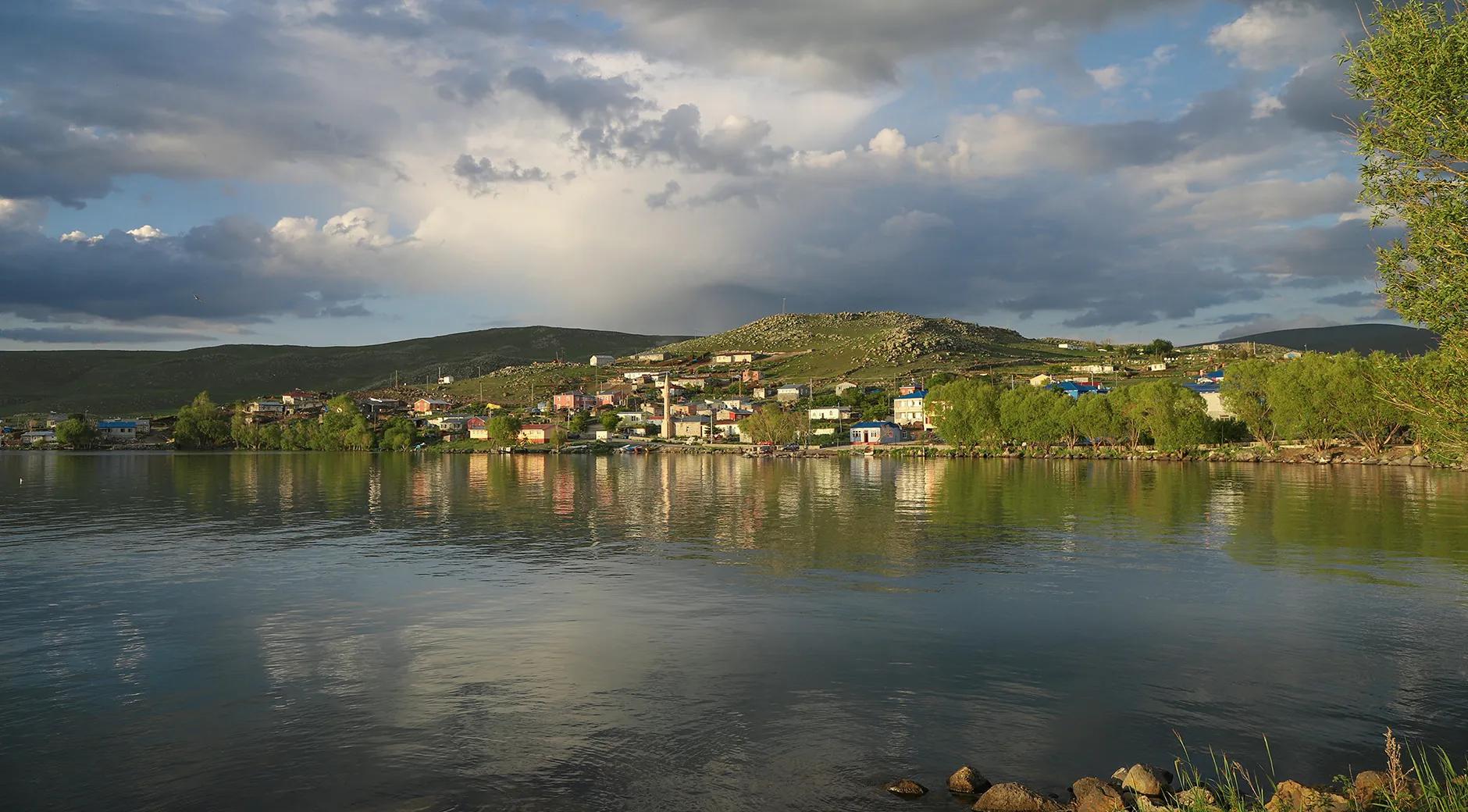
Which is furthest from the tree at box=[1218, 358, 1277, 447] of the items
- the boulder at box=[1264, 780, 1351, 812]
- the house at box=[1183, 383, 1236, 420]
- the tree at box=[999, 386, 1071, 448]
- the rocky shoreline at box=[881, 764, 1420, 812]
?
the boulder at box=[1264, 780, 1351, 812]

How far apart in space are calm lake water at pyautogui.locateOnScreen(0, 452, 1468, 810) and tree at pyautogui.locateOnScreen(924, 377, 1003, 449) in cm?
9954

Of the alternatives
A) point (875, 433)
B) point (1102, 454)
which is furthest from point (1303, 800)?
point (875, 433)

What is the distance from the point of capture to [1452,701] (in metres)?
21.9

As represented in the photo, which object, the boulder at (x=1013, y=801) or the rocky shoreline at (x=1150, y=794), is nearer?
the rocky shoreline at (x=1150, y=794)

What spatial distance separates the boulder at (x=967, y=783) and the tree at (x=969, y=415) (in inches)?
5756

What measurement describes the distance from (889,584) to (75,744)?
26395mm

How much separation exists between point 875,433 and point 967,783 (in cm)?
17177

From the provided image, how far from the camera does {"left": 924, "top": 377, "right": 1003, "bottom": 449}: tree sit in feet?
522

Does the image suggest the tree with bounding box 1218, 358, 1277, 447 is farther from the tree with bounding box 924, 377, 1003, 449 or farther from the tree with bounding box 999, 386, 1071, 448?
the tree with bounding box 924, 377, 1003, 449

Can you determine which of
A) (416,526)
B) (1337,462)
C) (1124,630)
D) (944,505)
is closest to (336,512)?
(416,526)

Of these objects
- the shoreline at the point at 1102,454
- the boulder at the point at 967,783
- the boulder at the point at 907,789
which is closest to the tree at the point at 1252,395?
the shoreline at the point at 1102,454

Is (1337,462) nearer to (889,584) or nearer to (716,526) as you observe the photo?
(716,526)

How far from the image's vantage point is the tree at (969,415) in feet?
522

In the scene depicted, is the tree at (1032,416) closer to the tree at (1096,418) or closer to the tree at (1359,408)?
the tree at (1096,418)
